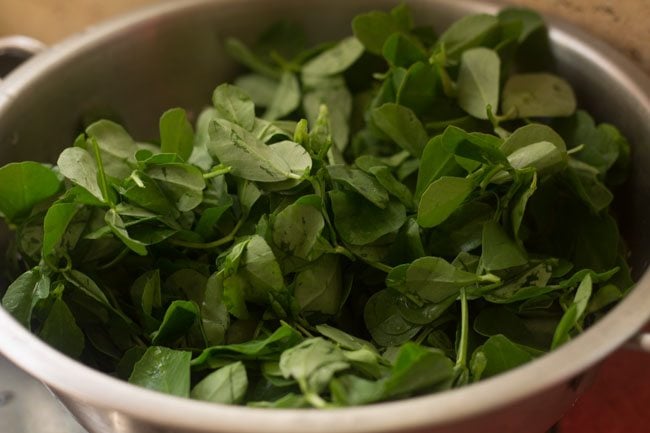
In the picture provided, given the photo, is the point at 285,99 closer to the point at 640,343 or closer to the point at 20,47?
the point at 20,47

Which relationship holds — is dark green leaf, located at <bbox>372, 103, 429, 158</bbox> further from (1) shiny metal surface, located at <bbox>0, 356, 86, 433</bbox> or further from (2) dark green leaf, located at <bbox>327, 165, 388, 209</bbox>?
(1) shiny metal surface, located at <bbox>0, 356, 86, 433</bbox>

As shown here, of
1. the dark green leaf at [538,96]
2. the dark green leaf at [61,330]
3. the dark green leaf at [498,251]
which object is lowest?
the dark green leaf at [61,330]

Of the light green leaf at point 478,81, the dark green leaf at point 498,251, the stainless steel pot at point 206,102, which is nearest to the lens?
the stainless steel pot at point 206,102

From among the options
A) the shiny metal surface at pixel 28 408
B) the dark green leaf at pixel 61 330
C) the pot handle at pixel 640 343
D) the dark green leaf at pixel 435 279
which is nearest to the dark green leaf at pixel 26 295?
the dark green leaf at pixel 61 330

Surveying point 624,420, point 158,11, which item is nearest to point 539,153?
point 624,420

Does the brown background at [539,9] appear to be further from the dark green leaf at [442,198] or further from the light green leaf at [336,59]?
the dark green leaf at [442,198]

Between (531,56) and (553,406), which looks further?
(531,56)

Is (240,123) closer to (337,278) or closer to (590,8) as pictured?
(337,278)
